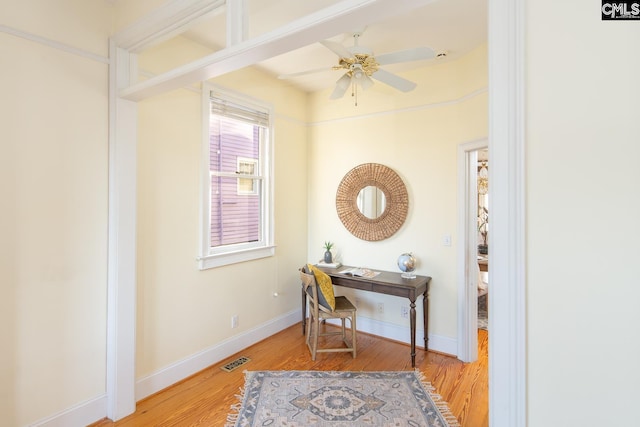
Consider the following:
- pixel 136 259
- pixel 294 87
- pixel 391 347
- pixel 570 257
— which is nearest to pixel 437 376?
pixel 391 347

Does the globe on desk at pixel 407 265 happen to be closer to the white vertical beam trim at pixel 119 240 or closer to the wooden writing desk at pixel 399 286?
the wooden writing desk at pixel 399 286

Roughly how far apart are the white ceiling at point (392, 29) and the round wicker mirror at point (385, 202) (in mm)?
1190

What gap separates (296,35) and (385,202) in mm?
2533

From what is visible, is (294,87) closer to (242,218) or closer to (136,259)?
(242,218)

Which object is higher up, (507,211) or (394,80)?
(394,80)

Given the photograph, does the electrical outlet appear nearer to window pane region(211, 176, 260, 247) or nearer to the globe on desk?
the globe on desk

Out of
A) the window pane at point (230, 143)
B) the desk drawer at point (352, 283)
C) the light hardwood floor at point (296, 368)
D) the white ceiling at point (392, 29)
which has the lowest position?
the light hardwood floor at point (296, 368)

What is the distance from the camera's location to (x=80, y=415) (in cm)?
215

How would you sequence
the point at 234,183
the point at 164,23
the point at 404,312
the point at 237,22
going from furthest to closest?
1. the point at 404,312
2. the point at 234,183
3. the point at 164,23
4. the point at 237,22

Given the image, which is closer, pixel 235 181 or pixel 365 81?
pixel 365 81

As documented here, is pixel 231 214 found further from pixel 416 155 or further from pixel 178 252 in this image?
pixel 416 155

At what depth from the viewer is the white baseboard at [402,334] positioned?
10.8 ft

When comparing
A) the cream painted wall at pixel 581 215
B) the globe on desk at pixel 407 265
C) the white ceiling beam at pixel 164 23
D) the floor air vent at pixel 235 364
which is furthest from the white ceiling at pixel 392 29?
the floor air vent at pixel 235 364

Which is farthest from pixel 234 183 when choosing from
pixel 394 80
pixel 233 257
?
pixel 394 80
